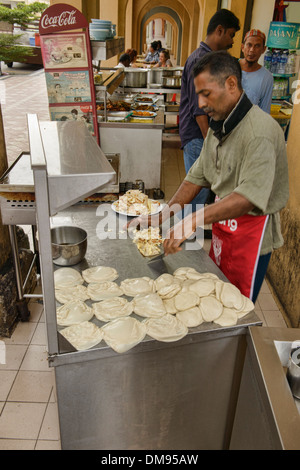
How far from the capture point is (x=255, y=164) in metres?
1.71

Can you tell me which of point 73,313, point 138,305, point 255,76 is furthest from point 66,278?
point 255,76

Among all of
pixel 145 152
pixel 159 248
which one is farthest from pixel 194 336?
pixel 145 152

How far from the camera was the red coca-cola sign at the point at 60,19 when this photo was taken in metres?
3.56

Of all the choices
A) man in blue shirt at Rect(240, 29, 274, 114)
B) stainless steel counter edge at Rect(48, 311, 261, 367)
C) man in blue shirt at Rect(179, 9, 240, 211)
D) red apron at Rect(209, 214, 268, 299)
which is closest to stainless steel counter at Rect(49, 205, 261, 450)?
stainless steel counter edge at Rect(48, 311, 261, 367)

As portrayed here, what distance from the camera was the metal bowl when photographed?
1.91 metres

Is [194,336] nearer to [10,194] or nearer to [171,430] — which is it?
[171,430]

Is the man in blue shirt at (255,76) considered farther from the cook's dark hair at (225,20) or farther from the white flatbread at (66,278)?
the white flatbread at (66,278)

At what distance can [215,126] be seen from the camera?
6.31 feet

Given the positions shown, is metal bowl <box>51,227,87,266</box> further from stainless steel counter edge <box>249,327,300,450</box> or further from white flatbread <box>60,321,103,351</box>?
stainless steel counter edge <box>249,327,300,450</box>

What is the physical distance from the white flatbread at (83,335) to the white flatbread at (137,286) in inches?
11.0

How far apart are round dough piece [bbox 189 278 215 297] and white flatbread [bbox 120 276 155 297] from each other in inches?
7.9

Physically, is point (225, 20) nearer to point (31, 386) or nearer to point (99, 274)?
point (99, 274)

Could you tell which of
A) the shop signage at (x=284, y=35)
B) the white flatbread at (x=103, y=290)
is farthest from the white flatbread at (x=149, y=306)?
the shop signage at (x=284, y=35)
